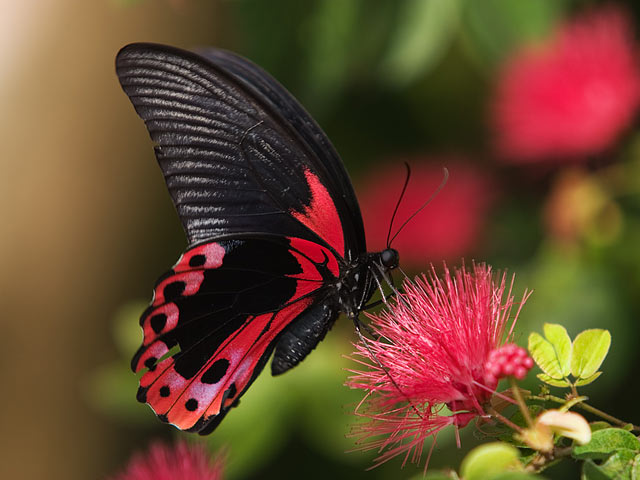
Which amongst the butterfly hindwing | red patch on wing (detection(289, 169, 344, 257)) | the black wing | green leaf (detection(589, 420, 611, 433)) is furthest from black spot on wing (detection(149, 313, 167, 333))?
green leaf (detection(589, 420, 611, 433))

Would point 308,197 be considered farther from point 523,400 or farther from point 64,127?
point 64,127

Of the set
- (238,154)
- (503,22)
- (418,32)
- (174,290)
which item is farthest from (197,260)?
(503,22)

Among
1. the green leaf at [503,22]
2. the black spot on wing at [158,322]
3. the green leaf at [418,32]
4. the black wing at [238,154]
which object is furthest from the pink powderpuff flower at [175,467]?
the green leaf at [503,22]

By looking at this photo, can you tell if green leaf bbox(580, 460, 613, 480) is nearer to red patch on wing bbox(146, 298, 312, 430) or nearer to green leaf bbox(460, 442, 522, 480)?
green leaf bbox(460, 442, 522, 480)

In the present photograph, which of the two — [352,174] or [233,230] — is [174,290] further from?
[352,174]

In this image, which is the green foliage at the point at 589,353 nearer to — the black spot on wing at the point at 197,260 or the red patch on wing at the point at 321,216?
the red patch on wing at the point at 321,216

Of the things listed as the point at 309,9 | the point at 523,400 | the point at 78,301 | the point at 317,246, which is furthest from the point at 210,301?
the point at 78,301
